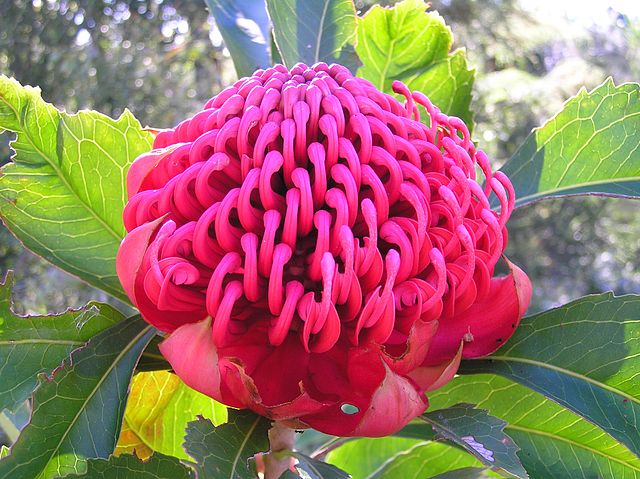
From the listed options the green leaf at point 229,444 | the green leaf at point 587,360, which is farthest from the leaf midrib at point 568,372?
the green leaf at point 229,444

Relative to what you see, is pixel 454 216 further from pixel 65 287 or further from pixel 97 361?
pixel 65 287

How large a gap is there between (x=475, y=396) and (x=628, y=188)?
0.56 meters

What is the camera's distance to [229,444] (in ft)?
3.89

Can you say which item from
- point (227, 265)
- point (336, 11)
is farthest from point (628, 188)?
point (227, 265)

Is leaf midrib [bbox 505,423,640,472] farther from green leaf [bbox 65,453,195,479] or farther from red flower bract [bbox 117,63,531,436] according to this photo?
green leaf [bbox 65,453,195,479]

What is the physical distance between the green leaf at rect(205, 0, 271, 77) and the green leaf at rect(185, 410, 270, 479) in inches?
32.4

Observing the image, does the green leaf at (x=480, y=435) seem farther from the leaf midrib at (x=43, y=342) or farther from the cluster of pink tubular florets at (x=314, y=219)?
the leaf midrib at (x=43, y=342)

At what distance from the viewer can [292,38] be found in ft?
5.33

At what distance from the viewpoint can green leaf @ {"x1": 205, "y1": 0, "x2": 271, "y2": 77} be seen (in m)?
1.68

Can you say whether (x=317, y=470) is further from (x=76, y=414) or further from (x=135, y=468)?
(x=76, y=414)

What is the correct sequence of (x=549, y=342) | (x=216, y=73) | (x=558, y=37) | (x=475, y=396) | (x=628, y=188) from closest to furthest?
(x=549, y=342) < (x=628, y=188) < (x=475, y=396) < (x=216, y=73) < (x=558, y=37)

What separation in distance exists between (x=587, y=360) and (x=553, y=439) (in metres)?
0.27

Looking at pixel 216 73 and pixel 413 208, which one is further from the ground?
pixel 413 208

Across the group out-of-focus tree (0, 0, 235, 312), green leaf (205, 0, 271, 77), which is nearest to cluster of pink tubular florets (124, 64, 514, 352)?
green leaf (205, 0, 271, 77)
